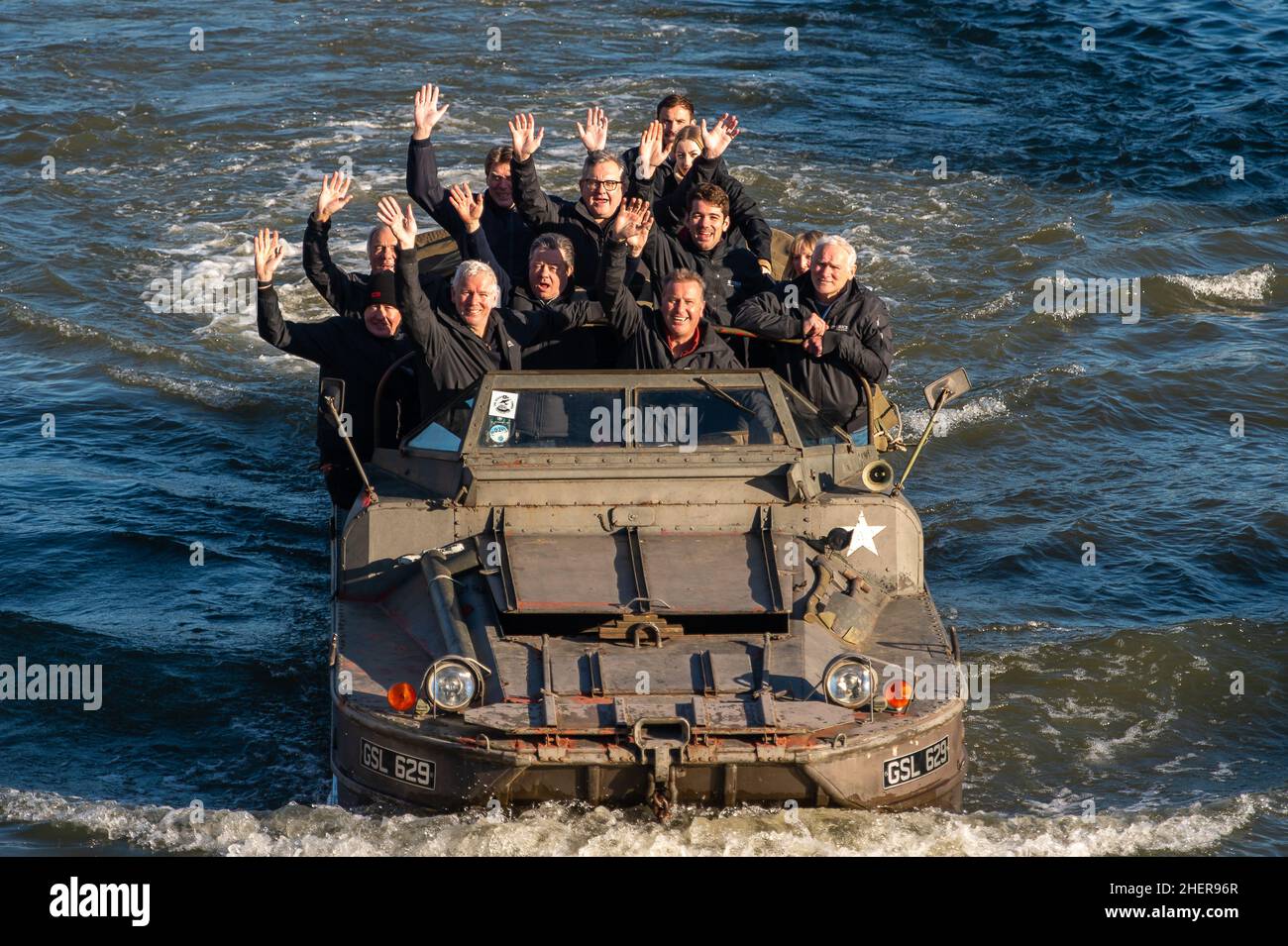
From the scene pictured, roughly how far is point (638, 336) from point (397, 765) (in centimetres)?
282

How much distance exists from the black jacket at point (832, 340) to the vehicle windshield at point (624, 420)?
0.80 metres

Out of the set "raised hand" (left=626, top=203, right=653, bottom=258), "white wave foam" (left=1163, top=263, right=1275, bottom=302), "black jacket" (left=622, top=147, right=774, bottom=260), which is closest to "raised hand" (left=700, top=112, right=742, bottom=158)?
"black jacket" (left=622, top=147, right=774, bottom=260)

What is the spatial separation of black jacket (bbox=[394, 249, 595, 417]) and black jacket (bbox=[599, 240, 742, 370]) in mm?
185

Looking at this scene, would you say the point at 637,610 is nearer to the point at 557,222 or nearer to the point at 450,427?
the point at 450,427

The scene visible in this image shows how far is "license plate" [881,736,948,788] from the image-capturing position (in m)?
7.71

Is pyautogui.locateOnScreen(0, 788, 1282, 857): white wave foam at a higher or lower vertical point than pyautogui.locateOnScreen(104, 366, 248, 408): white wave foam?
lower

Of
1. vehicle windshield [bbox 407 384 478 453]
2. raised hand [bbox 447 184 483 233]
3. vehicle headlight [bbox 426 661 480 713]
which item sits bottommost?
vehicle headlight [bbox 426 661 480 713]

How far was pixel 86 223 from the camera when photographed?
1822cm

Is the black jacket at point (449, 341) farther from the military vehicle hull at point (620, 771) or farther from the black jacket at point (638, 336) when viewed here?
the military vehicle hull at point (620, 771)

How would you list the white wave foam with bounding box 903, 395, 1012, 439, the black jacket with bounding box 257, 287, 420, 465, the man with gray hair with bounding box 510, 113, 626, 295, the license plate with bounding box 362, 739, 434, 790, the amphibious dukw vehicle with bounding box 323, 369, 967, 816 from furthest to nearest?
1. the white wave foam with bounding box 903, 395, 1012, 439
2. the man with gray hair with bounding box 510, 113, 626, 295
3. the black jacket with bounding box 257, 287, 420, 465
4. the license plate with bounding box 362, 739, 434, 790
5. the amphibious dukw vehicle with bounding box 323, 369, 967, 816

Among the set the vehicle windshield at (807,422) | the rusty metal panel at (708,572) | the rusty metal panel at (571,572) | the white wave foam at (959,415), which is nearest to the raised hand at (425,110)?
the vehicle windshield at (807,422)

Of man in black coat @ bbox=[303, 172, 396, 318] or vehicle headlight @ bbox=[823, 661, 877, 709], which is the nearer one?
vehicle headlight @ bbox=[823, 661, 877, 709]

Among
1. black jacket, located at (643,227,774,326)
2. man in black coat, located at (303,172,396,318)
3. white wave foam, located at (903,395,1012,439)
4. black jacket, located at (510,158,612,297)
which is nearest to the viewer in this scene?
man in black coat, located at (303,172,396,318)

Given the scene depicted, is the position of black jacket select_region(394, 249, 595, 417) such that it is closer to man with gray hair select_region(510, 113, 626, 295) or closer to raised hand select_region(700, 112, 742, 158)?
man with gray hair select_region(510, 113, 626, 295)
